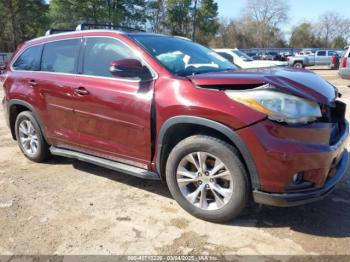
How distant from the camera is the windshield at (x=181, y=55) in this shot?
158 inches

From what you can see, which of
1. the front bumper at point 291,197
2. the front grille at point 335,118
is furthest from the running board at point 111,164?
the front grille at point 335,118

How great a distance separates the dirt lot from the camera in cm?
327

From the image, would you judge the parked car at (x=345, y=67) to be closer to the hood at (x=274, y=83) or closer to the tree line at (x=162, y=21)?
the hood at (x=274, y=83)

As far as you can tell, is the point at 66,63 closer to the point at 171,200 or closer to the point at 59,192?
the point at 59,192

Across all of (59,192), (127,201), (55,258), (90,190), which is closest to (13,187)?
(59,192)

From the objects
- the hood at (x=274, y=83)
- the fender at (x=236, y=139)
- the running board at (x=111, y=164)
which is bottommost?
the running board at (x=111, y=164)

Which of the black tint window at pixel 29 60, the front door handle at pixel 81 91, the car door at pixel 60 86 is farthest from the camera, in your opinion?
the black tint window at pixel 29 60

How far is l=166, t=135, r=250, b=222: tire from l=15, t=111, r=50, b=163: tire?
235 cm

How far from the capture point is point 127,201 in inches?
165

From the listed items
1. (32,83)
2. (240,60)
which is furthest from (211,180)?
(240,60)

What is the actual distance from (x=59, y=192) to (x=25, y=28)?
166 ft

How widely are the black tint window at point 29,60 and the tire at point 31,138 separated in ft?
2.02

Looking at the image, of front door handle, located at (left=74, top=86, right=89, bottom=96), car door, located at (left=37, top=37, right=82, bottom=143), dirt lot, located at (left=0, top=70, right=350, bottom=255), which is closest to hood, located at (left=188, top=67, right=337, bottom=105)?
dirt lot, located at (left=0, top=70, right=350, bottom=255)

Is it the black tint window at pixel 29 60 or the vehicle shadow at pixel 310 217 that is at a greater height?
the black tint window at pixel 29 60
